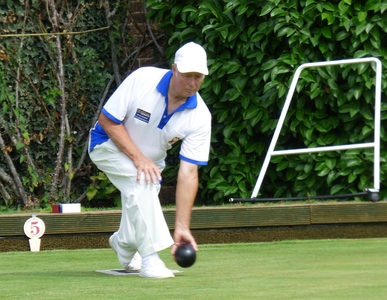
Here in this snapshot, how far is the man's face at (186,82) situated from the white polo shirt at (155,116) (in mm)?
115

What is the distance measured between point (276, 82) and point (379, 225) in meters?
1.32

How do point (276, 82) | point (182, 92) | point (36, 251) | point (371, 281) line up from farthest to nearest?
1. point (276, 82)
2. point (36, 251)
3. point (182, 92)
4. point (371, 281)

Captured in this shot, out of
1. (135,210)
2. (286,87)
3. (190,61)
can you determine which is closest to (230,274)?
(135,210)

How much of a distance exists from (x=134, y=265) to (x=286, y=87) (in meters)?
2.56

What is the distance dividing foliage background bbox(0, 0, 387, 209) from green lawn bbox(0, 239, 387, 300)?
4.09 feet

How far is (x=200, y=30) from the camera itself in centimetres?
768

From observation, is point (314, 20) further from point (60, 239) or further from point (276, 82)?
point (60, 239)

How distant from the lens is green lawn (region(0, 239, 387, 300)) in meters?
4.07

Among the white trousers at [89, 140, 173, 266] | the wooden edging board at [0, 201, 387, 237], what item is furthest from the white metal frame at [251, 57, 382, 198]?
the white trousers at [89, 140, 173, 266]

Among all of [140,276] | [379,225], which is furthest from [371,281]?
[379,225]

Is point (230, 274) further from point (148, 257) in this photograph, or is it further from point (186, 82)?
point (186, 82)

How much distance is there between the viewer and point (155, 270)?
482 centimetres

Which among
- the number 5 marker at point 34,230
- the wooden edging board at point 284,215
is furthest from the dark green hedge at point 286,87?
the number 5 marker at point 34,230

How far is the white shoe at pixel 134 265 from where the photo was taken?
5.16 m
